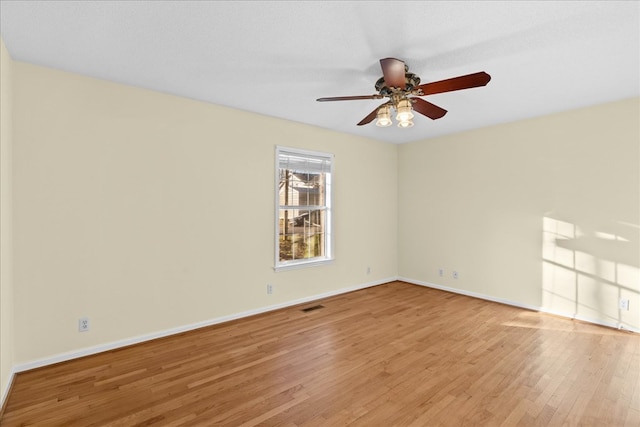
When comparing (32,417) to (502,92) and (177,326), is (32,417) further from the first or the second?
(502,92)

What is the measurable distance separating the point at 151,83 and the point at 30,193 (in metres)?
1.35

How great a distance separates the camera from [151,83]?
9.49 ft

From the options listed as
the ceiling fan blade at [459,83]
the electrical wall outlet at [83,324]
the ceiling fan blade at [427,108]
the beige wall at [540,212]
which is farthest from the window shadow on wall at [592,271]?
the electrical wall outlet at [83,324]

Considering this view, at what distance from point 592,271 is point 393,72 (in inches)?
132

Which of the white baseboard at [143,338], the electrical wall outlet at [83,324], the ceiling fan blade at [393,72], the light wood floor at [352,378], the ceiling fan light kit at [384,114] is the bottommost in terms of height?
the light wood floor at [352,378]

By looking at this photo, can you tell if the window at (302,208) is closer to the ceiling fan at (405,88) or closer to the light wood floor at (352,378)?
the light wood floor at (352,378)

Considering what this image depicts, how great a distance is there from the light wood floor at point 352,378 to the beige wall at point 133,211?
1.33 feet

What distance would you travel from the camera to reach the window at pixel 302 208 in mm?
4148

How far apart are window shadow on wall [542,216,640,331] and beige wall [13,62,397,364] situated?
3.11m

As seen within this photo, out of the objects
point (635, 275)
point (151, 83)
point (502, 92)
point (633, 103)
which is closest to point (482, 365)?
point (635, 275)

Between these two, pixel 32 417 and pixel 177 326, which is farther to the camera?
pixel 177 326

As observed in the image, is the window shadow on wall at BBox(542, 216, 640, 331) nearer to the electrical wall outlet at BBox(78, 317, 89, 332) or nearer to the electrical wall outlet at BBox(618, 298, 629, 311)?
the electrical wall outlet at BBox(618, 298, 629, 311)

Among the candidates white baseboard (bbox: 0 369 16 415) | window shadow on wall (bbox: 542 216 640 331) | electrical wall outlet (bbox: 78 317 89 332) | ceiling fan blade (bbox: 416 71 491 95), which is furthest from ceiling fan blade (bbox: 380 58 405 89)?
white baseboard (bbox: 0 369 16 415)

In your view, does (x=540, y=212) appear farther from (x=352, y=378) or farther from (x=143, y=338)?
(x=143, y=338)
